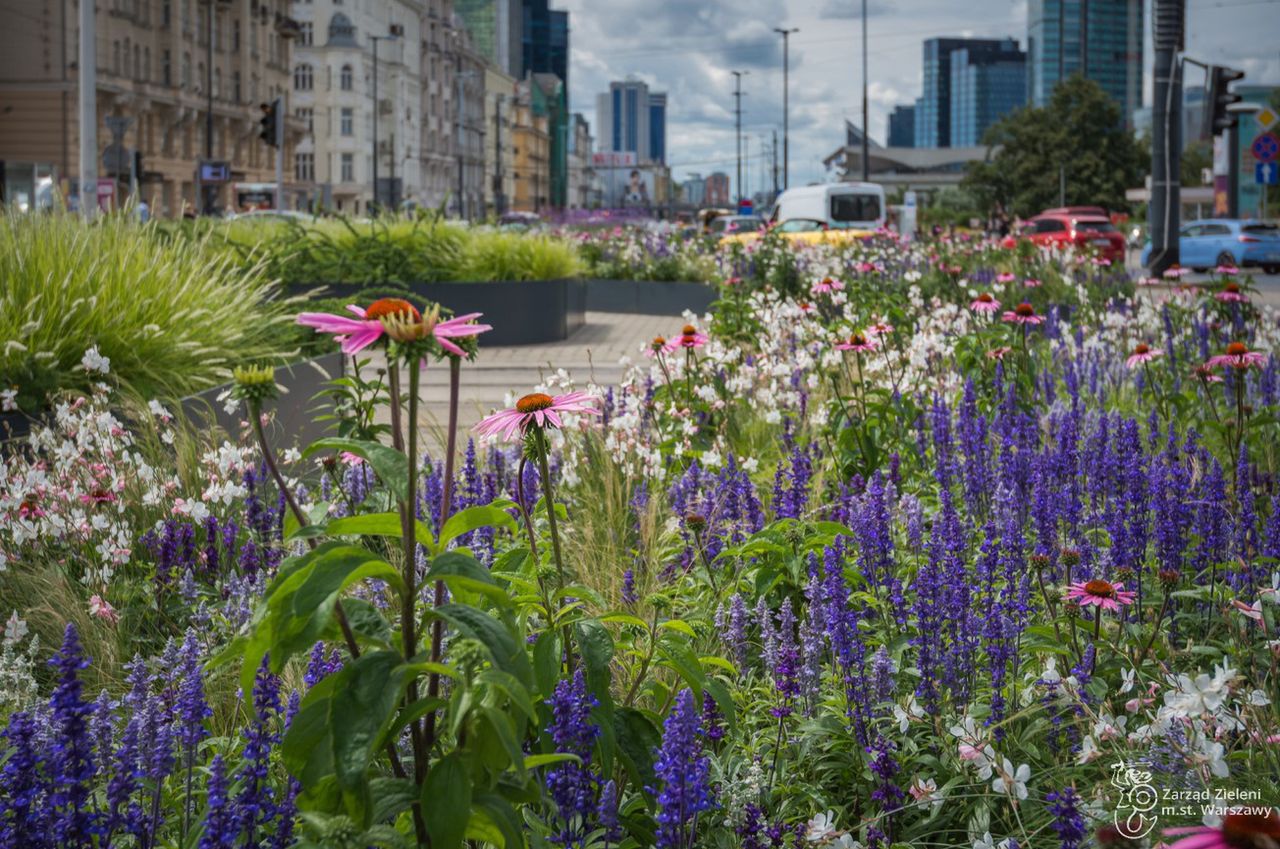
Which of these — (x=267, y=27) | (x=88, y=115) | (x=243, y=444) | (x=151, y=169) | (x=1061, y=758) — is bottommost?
(x=1061, y=758)

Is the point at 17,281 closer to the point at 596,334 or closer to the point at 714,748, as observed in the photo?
the point at 714,748

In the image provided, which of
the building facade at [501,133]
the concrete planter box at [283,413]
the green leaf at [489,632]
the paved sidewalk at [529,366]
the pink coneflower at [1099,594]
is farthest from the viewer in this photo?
the building facade at [501,133]

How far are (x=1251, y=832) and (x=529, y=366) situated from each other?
12.4 m

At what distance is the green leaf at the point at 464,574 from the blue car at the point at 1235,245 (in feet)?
113

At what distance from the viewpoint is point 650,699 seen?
10.7 feet

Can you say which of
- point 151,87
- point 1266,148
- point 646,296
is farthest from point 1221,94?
point 151,87

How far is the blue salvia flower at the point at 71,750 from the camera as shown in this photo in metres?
2.24

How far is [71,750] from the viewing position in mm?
2270

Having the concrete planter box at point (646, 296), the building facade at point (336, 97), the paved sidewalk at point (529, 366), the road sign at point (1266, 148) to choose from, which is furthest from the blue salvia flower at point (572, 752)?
the building facade at point (336, 97)

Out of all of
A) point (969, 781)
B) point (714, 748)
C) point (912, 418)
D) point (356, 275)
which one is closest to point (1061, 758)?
point (969, 781)

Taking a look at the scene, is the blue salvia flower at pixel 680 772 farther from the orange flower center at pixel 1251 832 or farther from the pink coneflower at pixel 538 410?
the orange flower center at pixel 1251 832

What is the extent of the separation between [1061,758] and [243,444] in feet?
14.0

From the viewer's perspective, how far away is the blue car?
34.2 meters

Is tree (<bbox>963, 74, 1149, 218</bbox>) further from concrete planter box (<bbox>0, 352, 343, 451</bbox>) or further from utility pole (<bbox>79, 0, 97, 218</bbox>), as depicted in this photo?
concrete planter box (<bbox>0, 352, 343, 451</bbox>)
